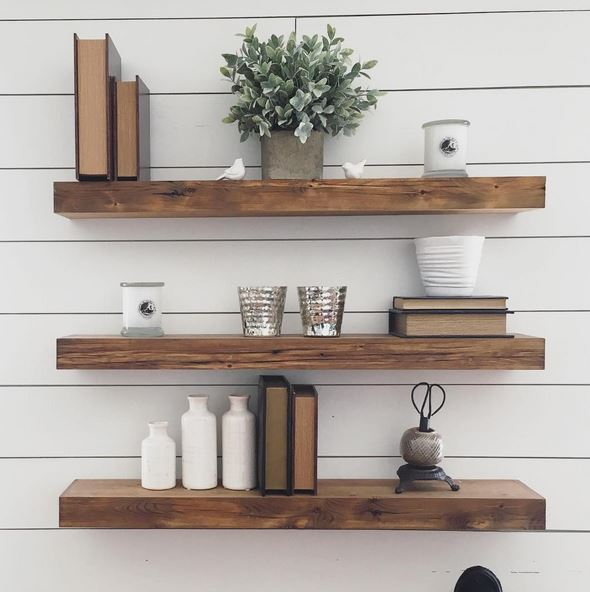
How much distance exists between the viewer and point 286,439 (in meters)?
1.30

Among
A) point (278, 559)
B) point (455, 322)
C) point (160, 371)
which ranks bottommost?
point (278, 559)

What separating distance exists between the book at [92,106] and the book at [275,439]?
0.57m

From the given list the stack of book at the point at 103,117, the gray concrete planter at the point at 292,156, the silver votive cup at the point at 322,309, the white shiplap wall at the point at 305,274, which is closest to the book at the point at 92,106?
the stack of book at the point at 103,117

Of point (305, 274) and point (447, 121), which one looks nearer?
point (447, 121)

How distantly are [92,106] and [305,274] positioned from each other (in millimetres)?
574

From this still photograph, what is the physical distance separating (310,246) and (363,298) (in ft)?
0.56

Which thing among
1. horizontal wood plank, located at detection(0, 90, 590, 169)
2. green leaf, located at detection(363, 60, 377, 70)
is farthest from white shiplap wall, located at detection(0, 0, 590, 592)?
green leaf, located at detection(363, 60, 377, 70)

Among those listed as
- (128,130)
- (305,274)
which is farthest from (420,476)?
(128,130)

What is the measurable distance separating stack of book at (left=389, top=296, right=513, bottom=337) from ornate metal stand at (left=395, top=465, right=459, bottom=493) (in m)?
0.29

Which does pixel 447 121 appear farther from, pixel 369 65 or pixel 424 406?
pixel 424 406

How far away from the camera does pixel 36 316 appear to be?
1449mm

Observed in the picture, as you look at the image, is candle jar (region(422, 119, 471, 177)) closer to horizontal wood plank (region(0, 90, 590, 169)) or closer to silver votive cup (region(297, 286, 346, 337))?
horizontal wood plank (region(0, 90, 590, 169))

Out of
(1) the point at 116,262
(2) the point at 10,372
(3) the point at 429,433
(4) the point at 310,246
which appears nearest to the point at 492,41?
(4) the point at 310,246

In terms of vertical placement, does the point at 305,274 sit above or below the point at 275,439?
above
